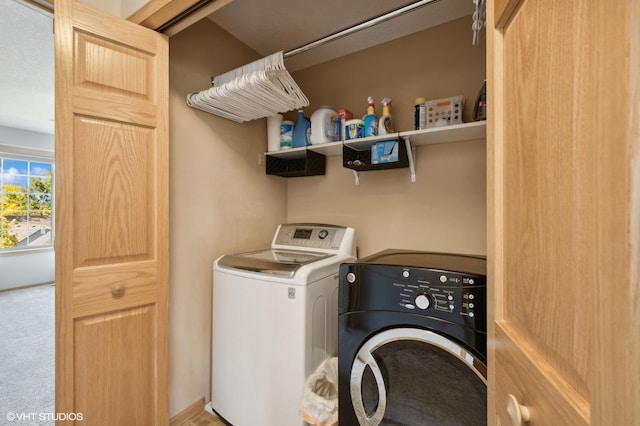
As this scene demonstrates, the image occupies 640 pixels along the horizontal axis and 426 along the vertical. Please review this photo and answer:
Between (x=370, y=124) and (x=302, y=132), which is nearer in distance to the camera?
(x=370, y=124)

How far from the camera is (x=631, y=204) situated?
27 cm

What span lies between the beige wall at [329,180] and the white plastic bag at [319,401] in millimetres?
832

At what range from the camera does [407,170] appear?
1.95 meters

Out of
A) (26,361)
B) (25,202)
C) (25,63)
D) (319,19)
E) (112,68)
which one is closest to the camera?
(112,68)

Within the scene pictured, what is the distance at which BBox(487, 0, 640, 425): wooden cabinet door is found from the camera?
28 cm

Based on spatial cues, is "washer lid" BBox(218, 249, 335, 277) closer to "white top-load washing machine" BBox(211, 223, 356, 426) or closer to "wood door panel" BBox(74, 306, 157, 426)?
"white top-load washing machine" BBox(211, 223, 356, 426)

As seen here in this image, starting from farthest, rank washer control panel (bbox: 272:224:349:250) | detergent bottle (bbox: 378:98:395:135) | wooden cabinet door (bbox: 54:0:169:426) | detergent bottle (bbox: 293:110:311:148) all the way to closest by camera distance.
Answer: detergent bottle (bbox: 293:110:311:148)
washer control panel (bbox: 272:224:349:250)
detergent bottle (bbox: 378:98:395:135)
wooden cabinet door (bbox: 54:0:169:426)

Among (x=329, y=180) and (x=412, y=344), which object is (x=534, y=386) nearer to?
(x=412, y=344)

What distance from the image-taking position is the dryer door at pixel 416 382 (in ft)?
3.29

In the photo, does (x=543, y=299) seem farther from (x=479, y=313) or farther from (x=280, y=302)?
(x=280, y=302)

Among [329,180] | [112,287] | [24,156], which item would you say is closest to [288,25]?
[329,180]

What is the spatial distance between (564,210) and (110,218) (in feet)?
5.03

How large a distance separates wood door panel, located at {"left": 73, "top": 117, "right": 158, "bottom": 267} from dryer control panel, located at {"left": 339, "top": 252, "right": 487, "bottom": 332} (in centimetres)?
99

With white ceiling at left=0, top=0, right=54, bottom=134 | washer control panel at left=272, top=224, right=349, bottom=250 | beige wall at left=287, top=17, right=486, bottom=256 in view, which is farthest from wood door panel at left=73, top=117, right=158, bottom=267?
beige wall at left=287, top=17, right=486, bottom=256
